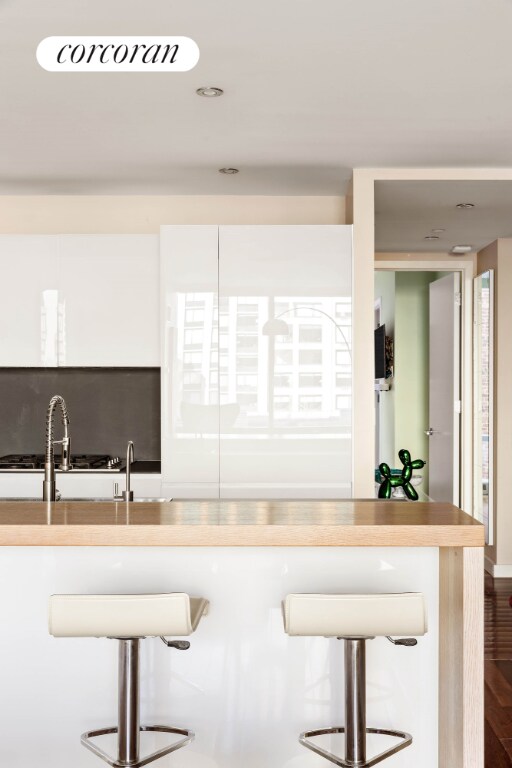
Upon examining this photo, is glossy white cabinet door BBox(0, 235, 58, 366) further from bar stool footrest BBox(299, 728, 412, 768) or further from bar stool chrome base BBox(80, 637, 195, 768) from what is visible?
bar stool footrest BBox(299, 728, 412, 768)

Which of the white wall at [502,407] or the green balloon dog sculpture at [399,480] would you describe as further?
the white wall at [502,407]

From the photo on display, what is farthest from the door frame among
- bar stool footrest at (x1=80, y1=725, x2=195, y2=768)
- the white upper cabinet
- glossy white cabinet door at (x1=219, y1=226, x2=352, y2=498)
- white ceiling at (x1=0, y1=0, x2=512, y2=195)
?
bar stool footrest at (x1=80, y1=725, x2=195, y2=768)

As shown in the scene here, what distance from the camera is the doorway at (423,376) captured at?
661 centimetres

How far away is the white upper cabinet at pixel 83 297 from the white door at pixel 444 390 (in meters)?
3.02

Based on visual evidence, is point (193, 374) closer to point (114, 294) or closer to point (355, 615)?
point (114, 294)

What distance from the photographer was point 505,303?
6078 millimetres

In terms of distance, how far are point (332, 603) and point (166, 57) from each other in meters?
1.83

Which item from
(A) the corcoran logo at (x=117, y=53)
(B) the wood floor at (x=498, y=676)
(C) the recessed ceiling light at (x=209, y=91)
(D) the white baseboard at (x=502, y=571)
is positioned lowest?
(B) the wood floor at (x=498, y=676)

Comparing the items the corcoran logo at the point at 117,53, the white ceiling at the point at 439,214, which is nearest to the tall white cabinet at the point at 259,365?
the white ceiling at the point at 439,214

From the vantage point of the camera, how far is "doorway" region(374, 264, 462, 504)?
260 inches

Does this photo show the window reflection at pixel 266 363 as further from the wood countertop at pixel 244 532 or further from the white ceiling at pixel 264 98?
the wood countertop at pixel 244 532

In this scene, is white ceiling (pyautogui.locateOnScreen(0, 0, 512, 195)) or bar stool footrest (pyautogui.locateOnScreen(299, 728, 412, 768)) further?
white ceiling (pyautogui.locateOnScreen(0, 0, 512, 195))

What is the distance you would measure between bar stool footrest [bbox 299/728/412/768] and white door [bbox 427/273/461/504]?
4.28 m

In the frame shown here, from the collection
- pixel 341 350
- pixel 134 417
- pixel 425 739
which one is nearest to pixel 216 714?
pixel 425 739
